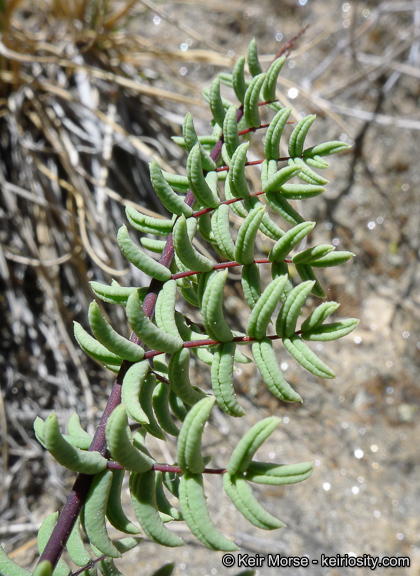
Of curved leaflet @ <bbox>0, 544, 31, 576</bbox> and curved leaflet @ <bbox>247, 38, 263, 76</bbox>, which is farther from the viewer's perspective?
curved leaflet @ <bbox>247, 38, 263, 76</bbox>

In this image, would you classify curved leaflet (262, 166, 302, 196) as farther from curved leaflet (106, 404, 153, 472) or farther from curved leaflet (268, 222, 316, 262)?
curved leaflet (106, 404, 153, 472)

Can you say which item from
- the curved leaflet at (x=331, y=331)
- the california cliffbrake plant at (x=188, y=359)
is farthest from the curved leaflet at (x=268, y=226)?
the curved leaflet at (x=331, y=331)

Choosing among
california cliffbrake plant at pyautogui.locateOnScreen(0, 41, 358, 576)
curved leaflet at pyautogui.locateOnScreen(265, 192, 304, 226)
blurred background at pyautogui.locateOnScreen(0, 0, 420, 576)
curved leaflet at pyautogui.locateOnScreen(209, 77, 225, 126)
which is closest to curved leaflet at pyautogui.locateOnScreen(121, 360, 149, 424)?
california cliffbrake plant at pyautogui.locateOnScreen(0, 41, 358, 576)

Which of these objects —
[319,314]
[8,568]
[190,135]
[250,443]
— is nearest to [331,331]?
[319,314]

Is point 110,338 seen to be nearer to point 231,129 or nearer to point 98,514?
point 98,514

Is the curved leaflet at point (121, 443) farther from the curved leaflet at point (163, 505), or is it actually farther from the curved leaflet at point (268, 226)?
the curved leaflet at point (268, 226)
